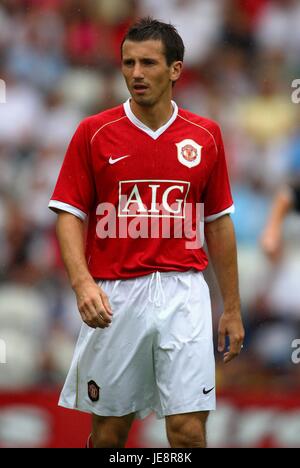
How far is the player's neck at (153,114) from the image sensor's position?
487 cm

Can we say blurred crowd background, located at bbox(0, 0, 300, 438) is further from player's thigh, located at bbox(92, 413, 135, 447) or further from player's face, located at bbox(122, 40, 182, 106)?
player's face, located at bbox(122, 40, 182, 106)

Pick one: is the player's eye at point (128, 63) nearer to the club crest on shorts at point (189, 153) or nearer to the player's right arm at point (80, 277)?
the club crest on shorts at point (189, 153)

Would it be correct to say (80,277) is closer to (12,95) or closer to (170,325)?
(170,325)

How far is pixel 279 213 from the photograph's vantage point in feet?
22.5

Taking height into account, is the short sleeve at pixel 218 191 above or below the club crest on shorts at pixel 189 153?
below

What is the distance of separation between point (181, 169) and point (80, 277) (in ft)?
2.14

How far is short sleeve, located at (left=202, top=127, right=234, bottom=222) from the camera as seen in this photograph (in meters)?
4.97

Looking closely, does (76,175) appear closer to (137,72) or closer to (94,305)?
(137,72)

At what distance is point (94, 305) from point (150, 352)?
447 millimetres

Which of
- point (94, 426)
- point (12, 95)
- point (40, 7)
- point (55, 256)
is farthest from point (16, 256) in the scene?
point (94, 426)

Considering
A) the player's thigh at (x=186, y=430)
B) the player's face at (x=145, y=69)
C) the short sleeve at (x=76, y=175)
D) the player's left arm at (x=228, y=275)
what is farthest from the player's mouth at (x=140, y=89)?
the player's thigh at (x=186, y=430)

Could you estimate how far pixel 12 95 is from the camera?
27.3ft

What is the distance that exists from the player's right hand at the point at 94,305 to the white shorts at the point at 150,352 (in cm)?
25

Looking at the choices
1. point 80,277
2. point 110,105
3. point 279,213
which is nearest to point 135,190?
point 80,277
